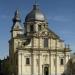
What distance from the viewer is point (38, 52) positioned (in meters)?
54.4

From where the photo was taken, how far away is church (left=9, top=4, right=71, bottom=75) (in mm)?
53438

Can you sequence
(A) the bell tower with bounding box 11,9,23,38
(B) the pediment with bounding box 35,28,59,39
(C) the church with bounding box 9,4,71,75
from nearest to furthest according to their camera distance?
(C) the church with bounding box 9,4,71,75
(B) the pediment with bounding box 35,28,59,39
(A) the bell tower with bounding box 11,9,23,38

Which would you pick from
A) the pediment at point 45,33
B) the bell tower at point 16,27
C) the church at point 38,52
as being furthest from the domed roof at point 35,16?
the pediment at point 45,33

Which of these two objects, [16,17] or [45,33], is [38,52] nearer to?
[45,33]

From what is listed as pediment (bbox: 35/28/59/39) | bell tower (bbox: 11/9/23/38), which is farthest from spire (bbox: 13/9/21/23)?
pediment (bbox: 35/28/59/39)

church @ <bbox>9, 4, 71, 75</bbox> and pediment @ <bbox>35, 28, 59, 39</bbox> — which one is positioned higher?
pediment @ <bbox>35, 28, 59, 39</bbox>

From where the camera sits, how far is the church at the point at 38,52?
53438 millimetres

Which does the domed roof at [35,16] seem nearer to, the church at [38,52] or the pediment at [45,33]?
the church at [38,52]

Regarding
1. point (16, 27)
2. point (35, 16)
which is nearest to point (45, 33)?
point (35, 16)

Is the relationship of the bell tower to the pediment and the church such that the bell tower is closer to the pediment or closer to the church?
the church

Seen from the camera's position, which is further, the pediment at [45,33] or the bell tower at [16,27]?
the bell tower at [16,27]

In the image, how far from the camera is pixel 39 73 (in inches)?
2131

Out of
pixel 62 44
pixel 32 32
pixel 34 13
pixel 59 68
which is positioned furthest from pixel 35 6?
pixel 59 68

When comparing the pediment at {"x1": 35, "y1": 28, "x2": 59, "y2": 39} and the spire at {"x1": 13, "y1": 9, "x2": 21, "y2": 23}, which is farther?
the spire at {"x1": 13, "y1": 9, "x2": 21, "y2": 23}
